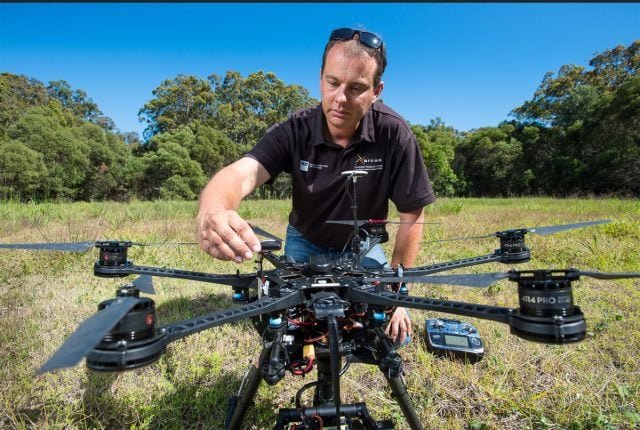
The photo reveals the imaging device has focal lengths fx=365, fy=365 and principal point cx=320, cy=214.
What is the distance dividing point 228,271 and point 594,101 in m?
54.1

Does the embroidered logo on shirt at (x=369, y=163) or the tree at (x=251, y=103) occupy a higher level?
the tree at (x=251, y=103)

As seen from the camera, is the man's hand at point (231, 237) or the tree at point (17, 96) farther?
the tree at point (17, 96)

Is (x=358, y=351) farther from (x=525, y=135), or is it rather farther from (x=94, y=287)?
(x=525, y=135)

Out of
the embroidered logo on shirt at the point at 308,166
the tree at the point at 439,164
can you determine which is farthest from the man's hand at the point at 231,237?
the tree at the point at 439,164

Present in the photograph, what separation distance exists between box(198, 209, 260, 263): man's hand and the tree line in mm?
22733

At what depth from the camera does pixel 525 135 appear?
171 feet

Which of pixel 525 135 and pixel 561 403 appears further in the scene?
pixel 525 135

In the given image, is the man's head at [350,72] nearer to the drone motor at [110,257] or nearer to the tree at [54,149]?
the drone motor at [110,257]

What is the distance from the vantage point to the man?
2.79m

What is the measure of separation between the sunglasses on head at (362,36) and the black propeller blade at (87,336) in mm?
2487

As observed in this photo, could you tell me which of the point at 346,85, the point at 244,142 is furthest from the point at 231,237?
the point at 244,142

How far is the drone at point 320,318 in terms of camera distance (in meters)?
0.94

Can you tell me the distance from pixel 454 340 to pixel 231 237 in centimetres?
261

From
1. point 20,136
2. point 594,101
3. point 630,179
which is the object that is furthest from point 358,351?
point 594,101
